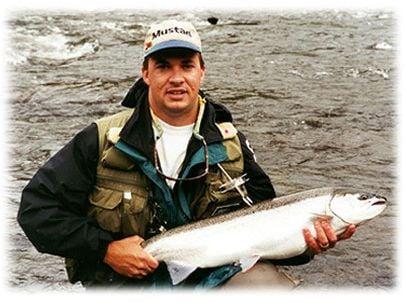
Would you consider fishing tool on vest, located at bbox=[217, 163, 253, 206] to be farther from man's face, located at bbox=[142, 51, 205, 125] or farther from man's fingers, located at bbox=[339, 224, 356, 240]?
man's fingers, located at bbox=[339, 224, 356, 240]

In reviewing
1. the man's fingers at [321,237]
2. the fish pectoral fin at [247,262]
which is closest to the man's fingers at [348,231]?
the man's fingers at [321,237]

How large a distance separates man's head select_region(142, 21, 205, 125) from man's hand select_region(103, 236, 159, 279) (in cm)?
55

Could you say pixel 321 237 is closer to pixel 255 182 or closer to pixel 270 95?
pixel 255 182

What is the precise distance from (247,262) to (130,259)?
49 cm

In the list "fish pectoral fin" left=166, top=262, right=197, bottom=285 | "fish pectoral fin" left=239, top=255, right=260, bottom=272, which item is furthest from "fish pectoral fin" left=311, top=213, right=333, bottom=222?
"fish pectoral fin" left=166, top=262, right=197, bottom=285

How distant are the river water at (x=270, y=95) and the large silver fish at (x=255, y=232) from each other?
30.5 inches

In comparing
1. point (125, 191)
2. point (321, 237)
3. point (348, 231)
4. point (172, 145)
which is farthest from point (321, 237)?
point (125, 191)

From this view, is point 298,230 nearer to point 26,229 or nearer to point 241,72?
point 26,229

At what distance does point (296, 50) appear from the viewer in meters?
9.91

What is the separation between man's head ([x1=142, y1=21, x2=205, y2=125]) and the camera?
3.58 meters

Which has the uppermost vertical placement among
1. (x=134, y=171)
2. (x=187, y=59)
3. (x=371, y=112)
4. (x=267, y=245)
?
(x=187, y=59)

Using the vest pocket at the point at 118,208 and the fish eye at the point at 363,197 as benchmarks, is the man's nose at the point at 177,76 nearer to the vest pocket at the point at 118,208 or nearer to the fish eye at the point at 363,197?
the vest pocket at the point at 118,208

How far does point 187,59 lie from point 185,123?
274 millimetres

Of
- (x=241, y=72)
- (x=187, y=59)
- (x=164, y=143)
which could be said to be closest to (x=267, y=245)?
(x=164, y=143)
